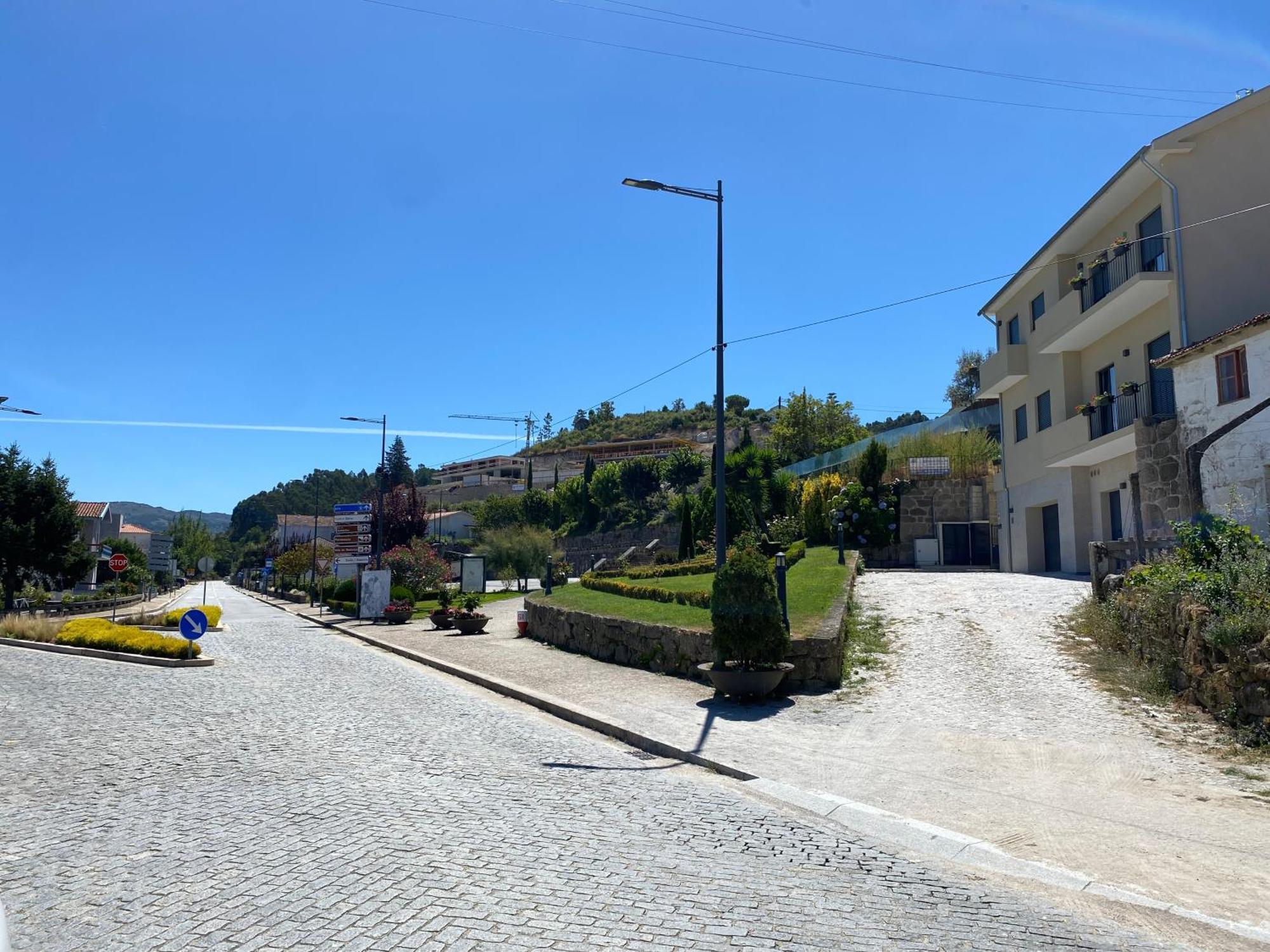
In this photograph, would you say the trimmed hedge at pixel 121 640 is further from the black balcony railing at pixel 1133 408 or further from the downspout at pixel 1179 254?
the downspout at pixel 1179 254

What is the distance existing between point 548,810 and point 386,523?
49561 mm

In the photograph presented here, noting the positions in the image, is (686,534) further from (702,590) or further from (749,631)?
(749,631)

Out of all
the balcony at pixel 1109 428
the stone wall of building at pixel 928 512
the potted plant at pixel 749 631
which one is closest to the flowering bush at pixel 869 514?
the stone wall of building at pixel 928 512

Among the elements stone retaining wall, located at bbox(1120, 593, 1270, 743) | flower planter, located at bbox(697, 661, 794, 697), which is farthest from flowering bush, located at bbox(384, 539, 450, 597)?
stone retaining wall, located at bbox(1120, 593, 1270, 743)

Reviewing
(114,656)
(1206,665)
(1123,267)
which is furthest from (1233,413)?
(114,656)

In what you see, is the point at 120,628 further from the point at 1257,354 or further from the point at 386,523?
the point at 386,523

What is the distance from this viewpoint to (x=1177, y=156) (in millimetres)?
19578

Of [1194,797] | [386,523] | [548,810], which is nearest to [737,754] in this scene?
[548,810]

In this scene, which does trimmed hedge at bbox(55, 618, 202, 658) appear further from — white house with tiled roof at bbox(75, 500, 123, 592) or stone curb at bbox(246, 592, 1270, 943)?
white house with tiled roof at bbox(75, 500, 123, 592)

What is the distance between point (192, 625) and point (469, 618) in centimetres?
871

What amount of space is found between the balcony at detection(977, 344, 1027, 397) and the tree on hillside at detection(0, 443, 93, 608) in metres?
36.1

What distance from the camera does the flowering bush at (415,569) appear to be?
42375mm

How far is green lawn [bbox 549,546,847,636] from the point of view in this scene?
48.3 feet

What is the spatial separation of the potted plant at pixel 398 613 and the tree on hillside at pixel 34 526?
1469 cm
